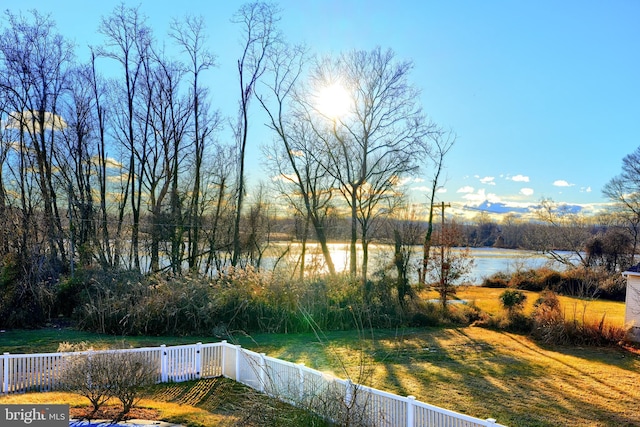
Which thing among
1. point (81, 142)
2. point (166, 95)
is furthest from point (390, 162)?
point (81, 142)

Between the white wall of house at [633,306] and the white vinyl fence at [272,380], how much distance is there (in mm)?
11811

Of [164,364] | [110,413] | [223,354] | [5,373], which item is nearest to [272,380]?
[110,413]

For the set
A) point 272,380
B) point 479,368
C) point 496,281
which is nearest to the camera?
point 272,380

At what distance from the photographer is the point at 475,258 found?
62.7 feet

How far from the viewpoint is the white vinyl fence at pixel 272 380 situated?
488 centimetres

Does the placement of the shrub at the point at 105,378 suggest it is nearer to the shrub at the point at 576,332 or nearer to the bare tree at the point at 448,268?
the shrub at the point at 576,332

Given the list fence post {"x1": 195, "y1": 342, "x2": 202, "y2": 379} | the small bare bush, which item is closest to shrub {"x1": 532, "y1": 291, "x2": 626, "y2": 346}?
fence post {"x1": 195, "y1": 342, "x2": 202, "y2": 379}

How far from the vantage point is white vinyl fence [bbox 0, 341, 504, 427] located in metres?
4.88

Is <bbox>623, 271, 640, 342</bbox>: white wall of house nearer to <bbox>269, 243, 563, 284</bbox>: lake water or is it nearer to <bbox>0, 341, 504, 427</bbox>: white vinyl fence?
<bbox>269, 243, 563, 284</bbox>: lake water

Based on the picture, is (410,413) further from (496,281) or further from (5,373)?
(496,281)

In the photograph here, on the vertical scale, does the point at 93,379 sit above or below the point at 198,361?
above

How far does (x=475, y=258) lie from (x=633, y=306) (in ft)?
20.5

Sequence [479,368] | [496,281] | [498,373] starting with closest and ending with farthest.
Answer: [498,373] → [479,368] → [496,281]

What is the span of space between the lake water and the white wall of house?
5.45 meters
